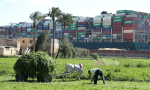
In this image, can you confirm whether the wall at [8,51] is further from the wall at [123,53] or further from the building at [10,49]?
the wall at [123,53]

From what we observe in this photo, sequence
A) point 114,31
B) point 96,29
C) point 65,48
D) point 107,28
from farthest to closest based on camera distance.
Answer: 1. point 96,29
2. point 107,28
3. point 114,31
4. point 65,48

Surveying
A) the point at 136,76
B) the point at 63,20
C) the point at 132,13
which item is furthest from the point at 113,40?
the point at 136,76

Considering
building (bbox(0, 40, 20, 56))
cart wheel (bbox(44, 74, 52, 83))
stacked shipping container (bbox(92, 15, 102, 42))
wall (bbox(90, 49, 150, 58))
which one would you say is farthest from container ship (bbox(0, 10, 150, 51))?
cart wheel (bbox(44, 74, 52, 83))

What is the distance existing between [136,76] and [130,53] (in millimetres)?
63561

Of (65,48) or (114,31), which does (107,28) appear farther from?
(65,48)

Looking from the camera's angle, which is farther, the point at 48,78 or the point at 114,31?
the point at 114,31

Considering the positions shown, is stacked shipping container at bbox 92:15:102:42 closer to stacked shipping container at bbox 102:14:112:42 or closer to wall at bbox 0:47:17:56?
stacked shipping container at bbox 102:14:112:42

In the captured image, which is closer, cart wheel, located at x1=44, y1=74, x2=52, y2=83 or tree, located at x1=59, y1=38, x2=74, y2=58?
cart wheel, located at x1=44, y1=74, x2=52, y2=83

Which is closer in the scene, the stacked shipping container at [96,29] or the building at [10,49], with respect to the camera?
the building at [10,49]

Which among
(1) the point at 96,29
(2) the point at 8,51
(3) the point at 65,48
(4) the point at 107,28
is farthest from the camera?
(1) the point at 96,29

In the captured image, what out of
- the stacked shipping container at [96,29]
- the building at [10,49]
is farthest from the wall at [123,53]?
the stacked shipping container at [96,29]

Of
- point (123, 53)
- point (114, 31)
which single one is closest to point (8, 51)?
point (123, 53)

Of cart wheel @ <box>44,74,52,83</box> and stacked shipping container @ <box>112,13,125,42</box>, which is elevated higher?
stacked shipping container @ <box>112,13,125,42</box>

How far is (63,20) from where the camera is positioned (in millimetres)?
62250
